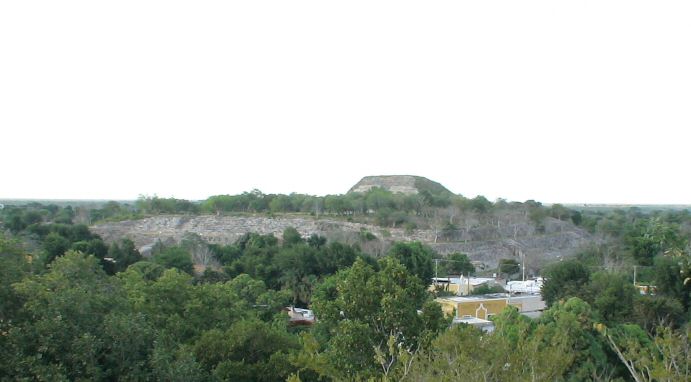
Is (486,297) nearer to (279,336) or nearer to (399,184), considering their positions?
(279,336)

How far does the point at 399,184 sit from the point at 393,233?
113 ft

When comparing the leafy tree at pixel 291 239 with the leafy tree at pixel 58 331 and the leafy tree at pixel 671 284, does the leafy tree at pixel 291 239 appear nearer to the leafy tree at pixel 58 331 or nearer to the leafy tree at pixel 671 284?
the leafy tree at pixel 671 284

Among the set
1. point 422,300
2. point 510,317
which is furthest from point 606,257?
point 422,300

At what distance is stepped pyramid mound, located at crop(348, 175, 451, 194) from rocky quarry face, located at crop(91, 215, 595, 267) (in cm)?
2734

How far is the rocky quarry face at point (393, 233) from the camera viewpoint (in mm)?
34438

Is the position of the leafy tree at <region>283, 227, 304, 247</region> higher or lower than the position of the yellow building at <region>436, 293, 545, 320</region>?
higher

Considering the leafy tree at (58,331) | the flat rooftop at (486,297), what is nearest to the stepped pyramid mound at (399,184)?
the flat rooftop at (486,297)

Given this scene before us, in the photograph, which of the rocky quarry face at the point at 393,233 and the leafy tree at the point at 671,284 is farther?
the rocky quarry face at the point at 393,233

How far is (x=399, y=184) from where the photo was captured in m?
71.0

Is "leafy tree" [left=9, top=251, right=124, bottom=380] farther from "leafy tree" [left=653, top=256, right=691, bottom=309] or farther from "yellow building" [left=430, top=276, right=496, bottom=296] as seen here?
"yellow building" [left=430, top=276, right=496, bottom=296]

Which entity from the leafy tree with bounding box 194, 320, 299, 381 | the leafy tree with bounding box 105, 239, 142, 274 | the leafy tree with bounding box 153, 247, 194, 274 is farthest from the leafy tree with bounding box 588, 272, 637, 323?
the leafy tree with bounding box 105, 239, 142, 274

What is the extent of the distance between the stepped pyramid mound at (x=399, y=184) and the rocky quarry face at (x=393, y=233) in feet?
89.7

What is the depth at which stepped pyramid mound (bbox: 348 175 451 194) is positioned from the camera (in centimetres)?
6944

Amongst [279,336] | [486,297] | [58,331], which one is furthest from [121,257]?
[58,331]
